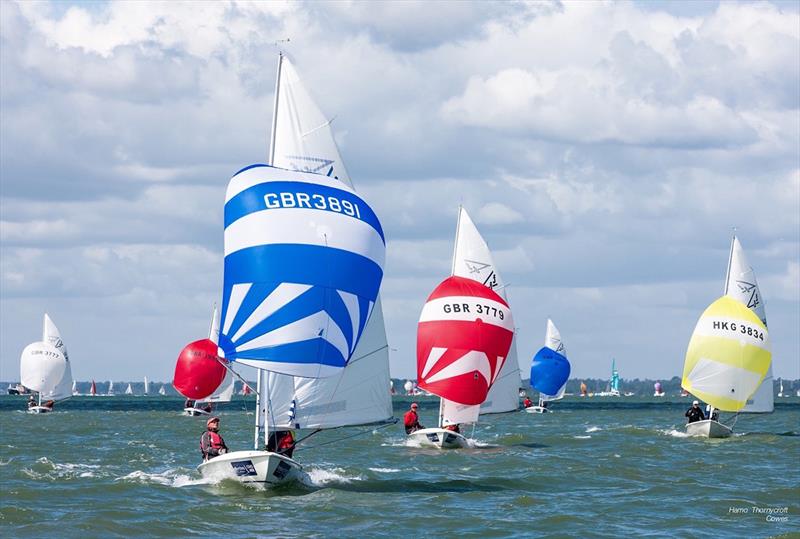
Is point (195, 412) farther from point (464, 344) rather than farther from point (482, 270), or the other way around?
point (464, 344)

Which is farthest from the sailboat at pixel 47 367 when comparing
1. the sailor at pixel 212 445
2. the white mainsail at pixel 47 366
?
the sailor at pixel 212 445

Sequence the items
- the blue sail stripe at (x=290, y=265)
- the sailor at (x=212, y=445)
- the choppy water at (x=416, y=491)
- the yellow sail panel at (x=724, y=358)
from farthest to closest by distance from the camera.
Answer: the yellow sail panel at (x=724, y=358), the sailor at (x=212, y=445), the blue sail stripe at (x=290, y=265), the choppy water at (x=416, y=491)

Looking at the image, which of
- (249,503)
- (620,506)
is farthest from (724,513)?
(249,503)

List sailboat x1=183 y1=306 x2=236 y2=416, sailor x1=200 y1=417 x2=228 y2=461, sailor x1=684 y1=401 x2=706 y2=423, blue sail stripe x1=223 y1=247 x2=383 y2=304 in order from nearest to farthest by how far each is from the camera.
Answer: blue sail stripe x1=223 y1=247 x2=383 y2=304 < sailor x1=200 y1=417 x2=228 y2=461 < sailor x1=684 y1=401 x2=706 y2=423 < sailboat x1=183 y1=306 x2=236 y2=416

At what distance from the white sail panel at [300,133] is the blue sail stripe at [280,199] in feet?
5.43

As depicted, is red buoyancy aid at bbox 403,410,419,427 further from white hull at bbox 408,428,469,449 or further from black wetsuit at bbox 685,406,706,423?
black wetsuit at bbox 685,406,706,423

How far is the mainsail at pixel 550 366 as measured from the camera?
107000mm

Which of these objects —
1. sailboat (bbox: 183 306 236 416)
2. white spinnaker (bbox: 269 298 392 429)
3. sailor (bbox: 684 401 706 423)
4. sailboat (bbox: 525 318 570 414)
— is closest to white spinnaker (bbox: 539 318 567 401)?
sailboat (bbox: 525 318 570 414)

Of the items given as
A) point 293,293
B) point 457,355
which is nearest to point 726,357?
point 457,355

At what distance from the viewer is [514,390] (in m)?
57.5

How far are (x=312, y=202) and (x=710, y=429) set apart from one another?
31.4m

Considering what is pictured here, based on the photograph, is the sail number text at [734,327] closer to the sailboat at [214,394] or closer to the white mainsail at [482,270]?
the white mainsail at [482,270]

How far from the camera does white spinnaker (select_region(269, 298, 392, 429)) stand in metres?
32.4

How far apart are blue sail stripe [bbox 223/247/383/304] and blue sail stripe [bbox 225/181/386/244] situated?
0.89m
